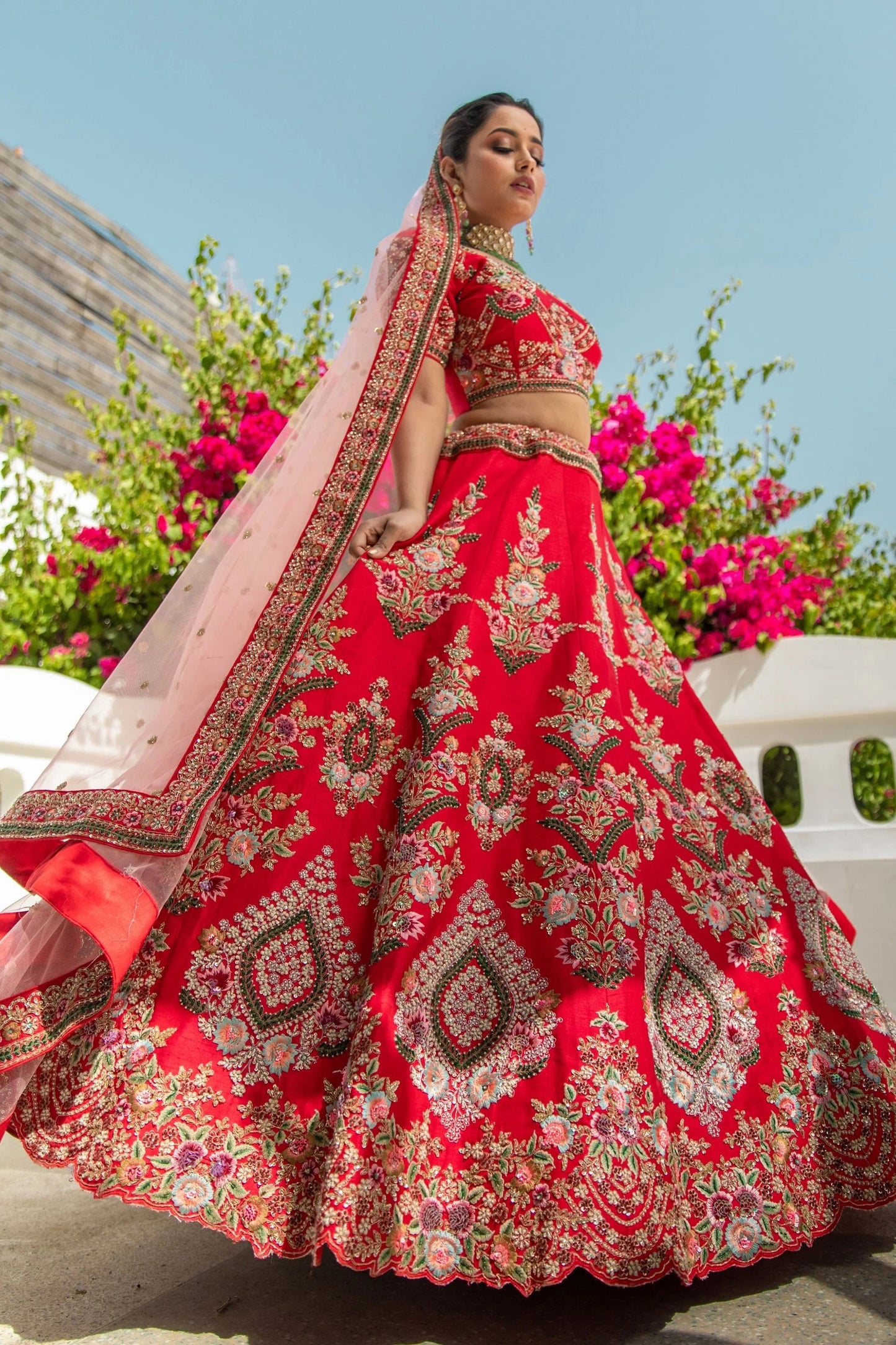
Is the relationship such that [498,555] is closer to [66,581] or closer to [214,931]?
[214,931]

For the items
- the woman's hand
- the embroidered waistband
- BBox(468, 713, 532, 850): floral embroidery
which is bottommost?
BBox(468, 713, 532, 850): floral embroidery

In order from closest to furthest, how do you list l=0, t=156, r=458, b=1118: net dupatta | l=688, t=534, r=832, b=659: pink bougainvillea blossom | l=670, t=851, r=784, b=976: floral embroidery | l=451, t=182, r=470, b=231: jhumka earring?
l=0, t=156, r=458, b=1118: net dupatta
l=670, t=851, r=784, b=976: floral embroidery
l=451, t=182, r=470, b=231: jhumka earring
l=688, t=534, r=832, b=659: pink bougainvillea blossom

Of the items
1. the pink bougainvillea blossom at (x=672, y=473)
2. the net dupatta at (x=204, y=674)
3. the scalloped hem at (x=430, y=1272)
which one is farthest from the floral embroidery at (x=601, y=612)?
the pink bougainvillea blossom at (x=672, y=473)

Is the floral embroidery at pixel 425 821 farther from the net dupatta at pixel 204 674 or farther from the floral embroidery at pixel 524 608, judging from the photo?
the net dupatta at pixel 204 674

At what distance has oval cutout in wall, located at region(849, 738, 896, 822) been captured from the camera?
448 centimetres

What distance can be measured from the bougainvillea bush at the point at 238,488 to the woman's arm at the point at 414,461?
1.71 metres

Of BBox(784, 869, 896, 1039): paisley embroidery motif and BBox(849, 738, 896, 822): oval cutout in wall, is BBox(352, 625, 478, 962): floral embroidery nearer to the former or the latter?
BBox(784, 869, 896, 1039): paisley embroidery motif

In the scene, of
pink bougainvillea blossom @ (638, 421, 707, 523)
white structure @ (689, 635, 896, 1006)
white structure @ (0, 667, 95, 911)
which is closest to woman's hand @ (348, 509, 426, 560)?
white structure @ (0, 667, 95, 911)

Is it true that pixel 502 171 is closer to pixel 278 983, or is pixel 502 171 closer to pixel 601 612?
pixel 601 612

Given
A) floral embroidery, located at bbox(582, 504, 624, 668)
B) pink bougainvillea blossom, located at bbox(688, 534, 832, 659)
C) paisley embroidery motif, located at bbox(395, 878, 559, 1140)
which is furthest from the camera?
pink bougainvillea blossom, located at bbox(688, 534, 832, 659)

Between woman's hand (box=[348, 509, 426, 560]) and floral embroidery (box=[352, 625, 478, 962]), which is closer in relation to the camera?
floral embroidery (box=[352, 625, 478, 962])

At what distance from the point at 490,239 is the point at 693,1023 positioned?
1.67 m

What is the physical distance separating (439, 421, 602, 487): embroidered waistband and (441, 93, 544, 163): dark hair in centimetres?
72

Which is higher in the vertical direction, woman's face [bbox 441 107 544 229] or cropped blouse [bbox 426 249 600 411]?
woman's face [bbox 441 107 544 229]
